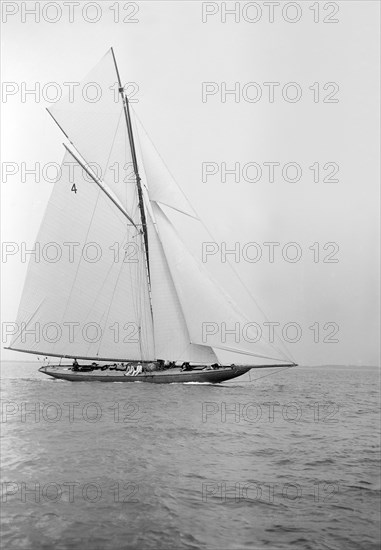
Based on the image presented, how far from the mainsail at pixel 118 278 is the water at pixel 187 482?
13.4 metres

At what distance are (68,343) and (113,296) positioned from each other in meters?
3.88

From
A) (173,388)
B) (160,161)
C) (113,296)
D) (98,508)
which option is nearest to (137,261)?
(113,296)

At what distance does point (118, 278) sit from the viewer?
1379 inches

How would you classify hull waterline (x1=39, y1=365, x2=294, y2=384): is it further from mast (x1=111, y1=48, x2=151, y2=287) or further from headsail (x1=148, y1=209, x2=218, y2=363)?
mast (x1=111, y1=48, x2=151, y2=287)

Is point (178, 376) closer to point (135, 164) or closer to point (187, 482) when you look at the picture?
point (135, 164)

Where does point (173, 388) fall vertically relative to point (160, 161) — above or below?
below

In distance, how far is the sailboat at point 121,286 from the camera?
32906mm

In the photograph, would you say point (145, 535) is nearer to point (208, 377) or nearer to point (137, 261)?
point (208, 377)

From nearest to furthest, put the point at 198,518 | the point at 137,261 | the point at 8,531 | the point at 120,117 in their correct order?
the point at 8,531, the point at 198,518, the point at 137,261, the point at 120,117

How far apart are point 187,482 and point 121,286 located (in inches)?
1005

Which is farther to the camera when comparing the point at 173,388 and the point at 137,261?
the point at 137,261

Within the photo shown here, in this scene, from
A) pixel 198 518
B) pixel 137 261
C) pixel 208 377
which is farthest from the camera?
pixel 137 261

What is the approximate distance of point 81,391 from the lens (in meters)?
30.2

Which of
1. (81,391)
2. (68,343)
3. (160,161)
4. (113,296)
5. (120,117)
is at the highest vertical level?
(120,117)
